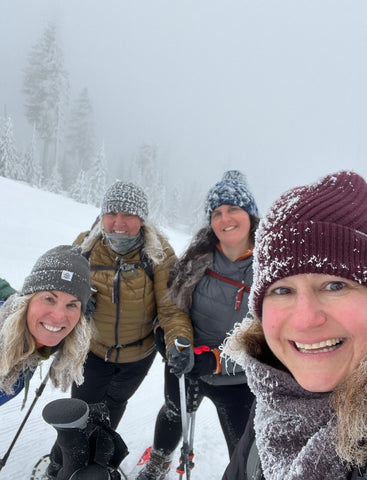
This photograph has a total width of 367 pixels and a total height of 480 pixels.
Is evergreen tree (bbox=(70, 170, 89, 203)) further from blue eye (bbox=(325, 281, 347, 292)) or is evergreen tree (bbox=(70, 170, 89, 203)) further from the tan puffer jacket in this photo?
blue eye (bbox=(325, 281, 347, 292))

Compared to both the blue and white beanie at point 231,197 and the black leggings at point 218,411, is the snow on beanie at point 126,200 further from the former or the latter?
the black leggings at point 218,411

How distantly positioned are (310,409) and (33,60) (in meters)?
47.4

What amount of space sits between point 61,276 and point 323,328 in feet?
6.99

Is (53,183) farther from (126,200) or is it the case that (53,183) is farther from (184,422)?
(184,422)

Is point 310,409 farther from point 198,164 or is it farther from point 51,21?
point 198,164

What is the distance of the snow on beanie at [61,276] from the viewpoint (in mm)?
2598

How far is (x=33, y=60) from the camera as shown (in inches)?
1496

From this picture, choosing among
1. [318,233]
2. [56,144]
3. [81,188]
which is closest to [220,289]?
[318,233]

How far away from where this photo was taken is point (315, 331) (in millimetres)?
1221

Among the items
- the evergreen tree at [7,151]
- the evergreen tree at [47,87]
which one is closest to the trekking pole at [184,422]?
the evergreen tree at [7,151]

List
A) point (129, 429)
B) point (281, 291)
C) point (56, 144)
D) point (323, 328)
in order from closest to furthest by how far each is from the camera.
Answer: point (323, 328), point (281, 291), point (129, 429), point (56, 144)

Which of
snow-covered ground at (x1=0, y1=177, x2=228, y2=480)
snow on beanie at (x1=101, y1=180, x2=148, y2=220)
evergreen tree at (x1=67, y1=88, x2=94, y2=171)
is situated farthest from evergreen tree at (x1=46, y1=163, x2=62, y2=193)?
snow on beanie at (x1=101, y1=180, x2=148, y2=220)

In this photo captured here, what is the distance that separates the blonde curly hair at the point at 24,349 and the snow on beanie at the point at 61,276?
14 cm

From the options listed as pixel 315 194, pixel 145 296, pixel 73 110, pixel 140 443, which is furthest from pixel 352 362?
pixel 73 110
